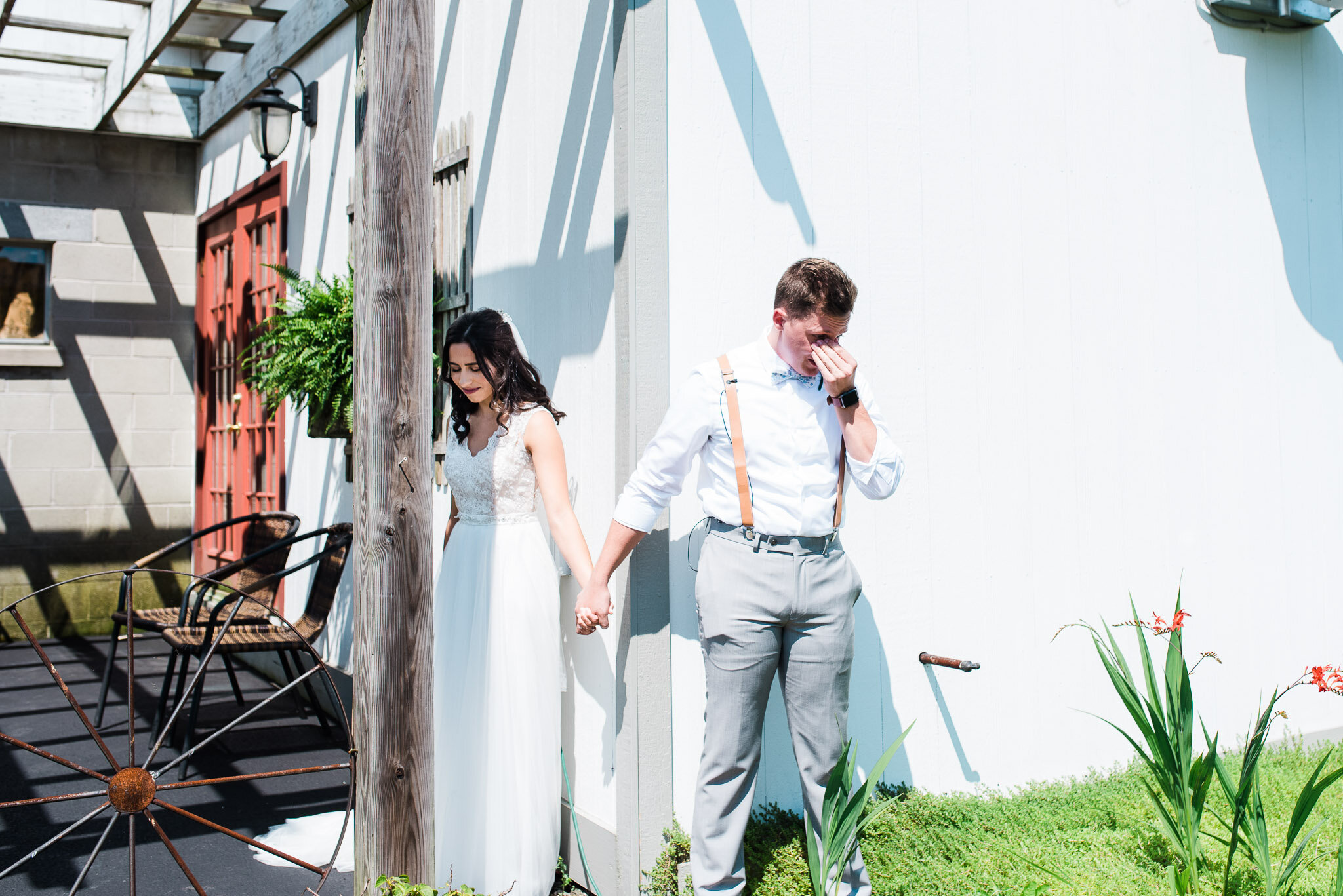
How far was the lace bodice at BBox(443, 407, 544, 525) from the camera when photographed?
295 cm

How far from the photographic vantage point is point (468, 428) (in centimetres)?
306

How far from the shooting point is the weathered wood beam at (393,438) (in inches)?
90.4

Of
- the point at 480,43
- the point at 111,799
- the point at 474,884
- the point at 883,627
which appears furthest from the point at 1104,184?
the point at 111,799

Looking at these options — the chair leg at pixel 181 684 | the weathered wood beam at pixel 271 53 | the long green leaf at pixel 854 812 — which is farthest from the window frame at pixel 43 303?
the long green leaf at pixel 854 812

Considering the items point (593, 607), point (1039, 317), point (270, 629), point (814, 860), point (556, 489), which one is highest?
point (1039, 317)

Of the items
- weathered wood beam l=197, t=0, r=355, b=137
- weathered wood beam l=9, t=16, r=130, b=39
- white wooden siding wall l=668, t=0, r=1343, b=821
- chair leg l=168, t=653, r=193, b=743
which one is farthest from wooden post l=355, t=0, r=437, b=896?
weathered wood beam l=9, t=16, r=130, b=39

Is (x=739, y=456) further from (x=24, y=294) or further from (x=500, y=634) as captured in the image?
(x=24, y=294)

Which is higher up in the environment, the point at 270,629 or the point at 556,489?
the point at 556,489

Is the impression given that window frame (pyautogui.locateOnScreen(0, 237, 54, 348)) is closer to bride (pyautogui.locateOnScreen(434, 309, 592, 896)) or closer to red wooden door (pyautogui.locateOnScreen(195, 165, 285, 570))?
red wooden door (pyautogui.locateOnScreen(195, 165, 285, 570))

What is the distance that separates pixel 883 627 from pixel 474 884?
4.45 feet

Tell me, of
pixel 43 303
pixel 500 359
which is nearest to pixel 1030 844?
pixel 500 359

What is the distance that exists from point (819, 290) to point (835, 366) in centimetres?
18

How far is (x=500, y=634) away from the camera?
2.90 meters

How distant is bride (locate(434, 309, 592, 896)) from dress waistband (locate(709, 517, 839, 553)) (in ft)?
1.52
